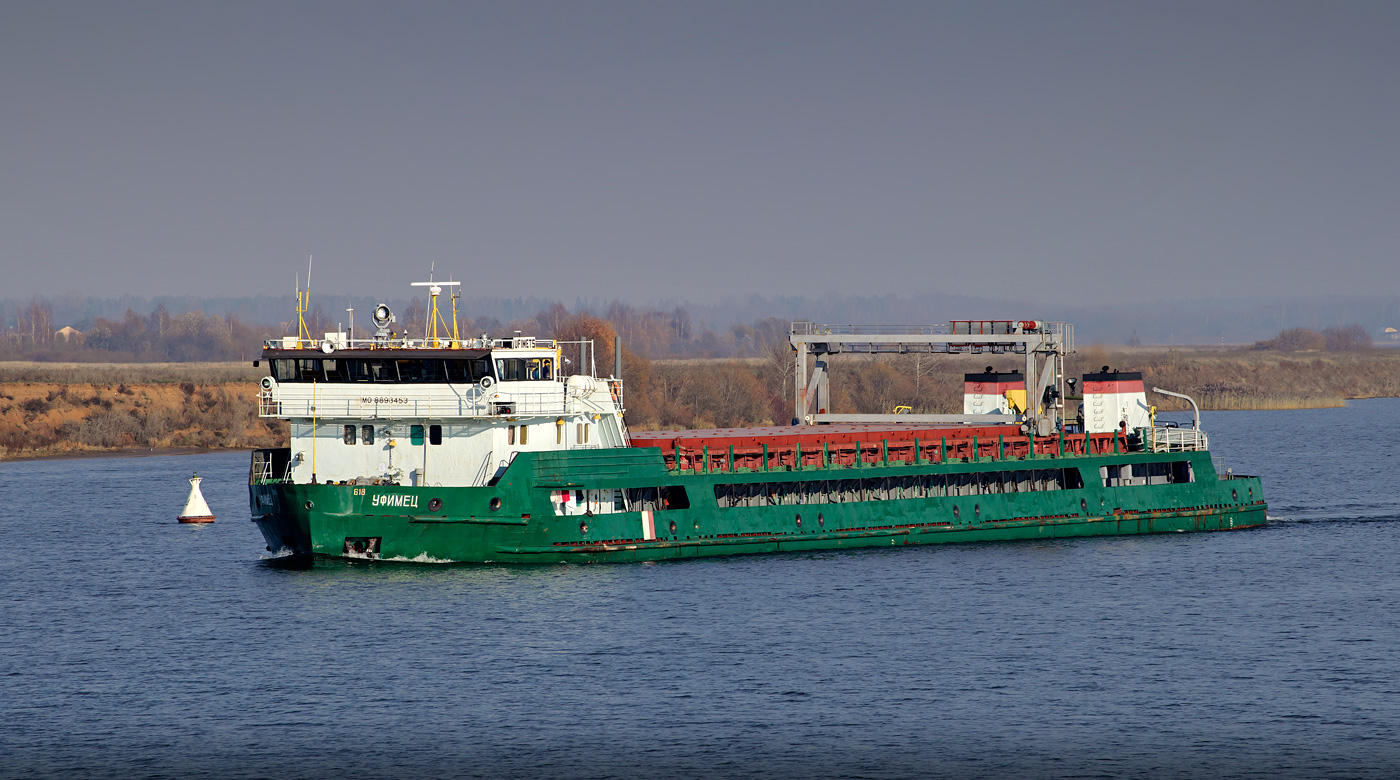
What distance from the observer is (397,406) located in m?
41.7

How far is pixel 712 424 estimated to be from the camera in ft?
392

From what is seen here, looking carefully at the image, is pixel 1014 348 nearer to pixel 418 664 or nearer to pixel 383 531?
pixel 383 531

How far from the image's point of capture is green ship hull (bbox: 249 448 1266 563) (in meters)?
41.0

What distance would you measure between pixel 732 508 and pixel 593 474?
5388mm

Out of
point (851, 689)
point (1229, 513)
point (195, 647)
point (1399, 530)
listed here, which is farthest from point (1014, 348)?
point (195, 647)

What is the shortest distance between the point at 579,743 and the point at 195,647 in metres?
11.7

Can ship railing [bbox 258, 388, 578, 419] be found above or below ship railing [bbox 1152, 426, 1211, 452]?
above

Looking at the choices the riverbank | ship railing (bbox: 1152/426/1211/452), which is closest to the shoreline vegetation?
the riverbank

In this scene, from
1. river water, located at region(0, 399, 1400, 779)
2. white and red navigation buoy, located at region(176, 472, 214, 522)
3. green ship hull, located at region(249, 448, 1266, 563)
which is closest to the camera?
river water, located at region(0, 399, 1400, 779)

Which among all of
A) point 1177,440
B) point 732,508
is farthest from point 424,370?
point 1177,440

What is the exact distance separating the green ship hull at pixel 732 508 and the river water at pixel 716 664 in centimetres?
99

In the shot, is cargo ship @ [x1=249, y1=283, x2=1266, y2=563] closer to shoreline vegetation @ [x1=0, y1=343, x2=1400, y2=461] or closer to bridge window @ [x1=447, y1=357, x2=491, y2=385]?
bridge window @ [x1=447, y1=357, x2=491, y2=385]

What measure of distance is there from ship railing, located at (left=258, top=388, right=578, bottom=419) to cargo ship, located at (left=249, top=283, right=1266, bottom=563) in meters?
0.06

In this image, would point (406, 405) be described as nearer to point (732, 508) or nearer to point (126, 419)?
point (732, 508)
